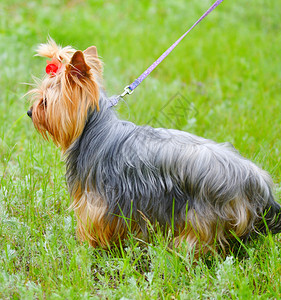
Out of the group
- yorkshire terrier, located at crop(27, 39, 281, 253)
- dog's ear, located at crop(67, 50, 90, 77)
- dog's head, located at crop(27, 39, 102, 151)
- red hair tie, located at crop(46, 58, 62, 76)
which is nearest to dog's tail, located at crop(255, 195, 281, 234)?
yorkshire terrier, located at crop(27, 39, 281, 253)

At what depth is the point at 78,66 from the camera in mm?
2898

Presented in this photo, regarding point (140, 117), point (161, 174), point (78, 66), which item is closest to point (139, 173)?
point (161, 174)

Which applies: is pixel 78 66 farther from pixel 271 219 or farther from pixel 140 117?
pixel 140 117

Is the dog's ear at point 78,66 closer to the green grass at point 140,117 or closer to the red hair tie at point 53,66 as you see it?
the red hair tie at point 53,66

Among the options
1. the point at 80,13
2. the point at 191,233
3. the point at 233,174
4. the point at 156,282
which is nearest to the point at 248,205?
the point at 233,174

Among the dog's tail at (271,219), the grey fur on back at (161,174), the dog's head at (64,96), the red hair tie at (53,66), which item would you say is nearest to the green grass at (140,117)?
the dog's tail at (271,219)

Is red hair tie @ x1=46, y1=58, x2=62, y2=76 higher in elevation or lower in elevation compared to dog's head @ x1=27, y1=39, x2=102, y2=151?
higher

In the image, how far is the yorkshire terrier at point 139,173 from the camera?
10.00 ft

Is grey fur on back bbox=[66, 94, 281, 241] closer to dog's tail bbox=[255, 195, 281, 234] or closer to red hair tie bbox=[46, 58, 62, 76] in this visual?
dog's tail bbox=[255, 195, 281, 234]

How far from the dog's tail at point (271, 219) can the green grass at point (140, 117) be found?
98mm

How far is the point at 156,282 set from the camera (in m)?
2.87

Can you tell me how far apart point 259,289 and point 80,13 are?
7.39 metres

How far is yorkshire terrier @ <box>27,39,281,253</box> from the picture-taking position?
305 cm

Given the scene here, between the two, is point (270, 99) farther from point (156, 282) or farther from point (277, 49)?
point (156, 282)
